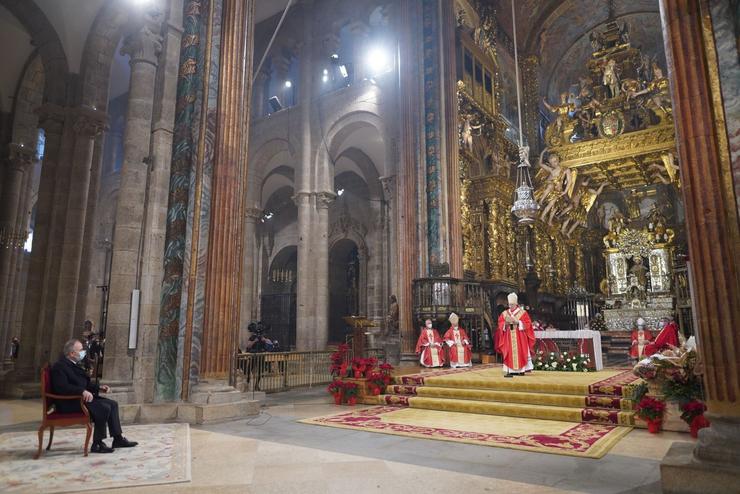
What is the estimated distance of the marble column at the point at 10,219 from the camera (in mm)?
13609

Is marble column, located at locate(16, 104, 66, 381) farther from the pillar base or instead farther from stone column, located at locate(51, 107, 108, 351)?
the pillar base

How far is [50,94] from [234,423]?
9.72 m

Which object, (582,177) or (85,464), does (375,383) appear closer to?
(85,464)

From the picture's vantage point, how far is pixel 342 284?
24000 mm

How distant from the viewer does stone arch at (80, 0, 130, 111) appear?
12.2 metres

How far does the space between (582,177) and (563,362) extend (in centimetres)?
1089

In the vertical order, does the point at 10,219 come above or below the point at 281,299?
above

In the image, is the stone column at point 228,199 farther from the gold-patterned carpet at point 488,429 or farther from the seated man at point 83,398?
the seated man at point 83,398

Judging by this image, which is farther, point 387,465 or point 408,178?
point 408,178

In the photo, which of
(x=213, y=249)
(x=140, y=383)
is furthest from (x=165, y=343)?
(x=213, y=249)

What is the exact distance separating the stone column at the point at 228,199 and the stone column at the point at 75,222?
5.32 metres

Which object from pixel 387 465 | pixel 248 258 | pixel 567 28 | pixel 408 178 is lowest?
pixel 387 465

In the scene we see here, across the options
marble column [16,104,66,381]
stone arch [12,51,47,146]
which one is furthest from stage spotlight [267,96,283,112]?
marble column [16,104,66,381]

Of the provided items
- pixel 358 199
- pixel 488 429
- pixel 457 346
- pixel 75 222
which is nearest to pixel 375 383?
pixel 488 429
